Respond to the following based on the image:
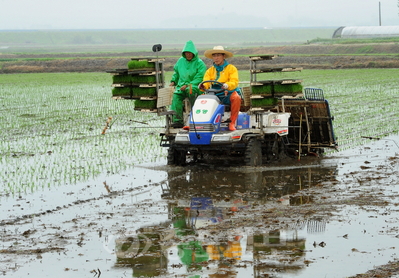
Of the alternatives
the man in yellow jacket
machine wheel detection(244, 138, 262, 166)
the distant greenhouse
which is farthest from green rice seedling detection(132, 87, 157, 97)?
the distant greenhouse

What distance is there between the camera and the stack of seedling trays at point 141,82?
41.5 feet

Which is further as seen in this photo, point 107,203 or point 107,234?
point 107,203

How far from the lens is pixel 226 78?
12297 millimetres

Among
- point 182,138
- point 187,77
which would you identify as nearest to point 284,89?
point 187,77

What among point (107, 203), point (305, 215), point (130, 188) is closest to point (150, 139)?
point (130, 188)

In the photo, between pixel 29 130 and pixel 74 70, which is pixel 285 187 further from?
pixel 74 70

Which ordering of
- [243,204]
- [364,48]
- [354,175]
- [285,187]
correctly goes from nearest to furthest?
[243,204] < [285,187] < [354,175] < [364,48]

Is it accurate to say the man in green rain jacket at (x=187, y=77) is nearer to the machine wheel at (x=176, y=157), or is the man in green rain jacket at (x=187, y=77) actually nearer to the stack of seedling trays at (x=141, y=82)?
the stack of seedling trays at (x=141, y=82)

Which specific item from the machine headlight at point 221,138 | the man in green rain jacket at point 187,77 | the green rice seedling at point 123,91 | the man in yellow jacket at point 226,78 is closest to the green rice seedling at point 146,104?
the green rice seedling at point 123,91

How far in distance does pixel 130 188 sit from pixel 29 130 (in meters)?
8.84

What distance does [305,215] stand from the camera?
868 centimetres

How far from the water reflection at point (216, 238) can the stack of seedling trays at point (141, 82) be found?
7.39 feet

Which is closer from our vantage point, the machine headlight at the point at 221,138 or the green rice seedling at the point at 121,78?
the machine headlight at the point at 221,138

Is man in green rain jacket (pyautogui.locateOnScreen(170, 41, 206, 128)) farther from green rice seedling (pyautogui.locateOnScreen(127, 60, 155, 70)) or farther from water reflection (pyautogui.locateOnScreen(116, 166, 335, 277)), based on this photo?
water reflection (pyautogui.locateOnScreen(116, 166, 335, 277))
